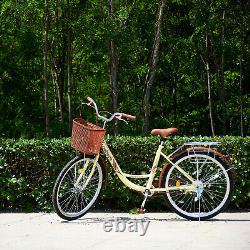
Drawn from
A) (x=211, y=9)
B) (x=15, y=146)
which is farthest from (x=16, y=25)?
(x=15, y=146)

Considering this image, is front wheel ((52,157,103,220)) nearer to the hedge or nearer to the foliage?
the hedge

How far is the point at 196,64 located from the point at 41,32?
6.41 meters

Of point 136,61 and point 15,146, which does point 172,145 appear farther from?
point 136,61

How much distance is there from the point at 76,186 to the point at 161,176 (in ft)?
3.22

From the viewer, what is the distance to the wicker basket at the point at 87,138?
20.6 ft

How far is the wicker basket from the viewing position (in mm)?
6266

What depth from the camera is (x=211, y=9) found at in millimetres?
19656

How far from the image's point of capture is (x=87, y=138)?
6266mm

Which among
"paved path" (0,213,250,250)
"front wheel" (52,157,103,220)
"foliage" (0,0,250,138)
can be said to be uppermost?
"foliage" (0,0,250,138)

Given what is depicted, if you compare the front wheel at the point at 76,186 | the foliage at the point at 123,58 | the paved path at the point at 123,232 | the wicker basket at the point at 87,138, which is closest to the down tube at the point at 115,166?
the front wheel at the point at 76,186

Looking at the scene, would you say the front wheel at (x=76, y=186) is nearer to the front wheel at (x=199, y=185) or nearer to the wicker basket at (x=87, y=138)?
the wicker basket at (x=87, y=138)

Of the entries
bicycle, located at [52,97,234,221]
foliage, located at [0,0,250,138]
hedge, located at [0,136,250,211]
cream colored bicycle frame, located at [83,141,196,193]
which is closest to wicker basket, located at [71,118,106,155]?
bicycle, located at [52,97,234,221]

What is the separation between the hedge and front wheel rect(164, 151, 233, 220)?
33 cm

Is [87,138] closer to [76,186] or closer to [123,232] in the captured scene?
[76,186]
